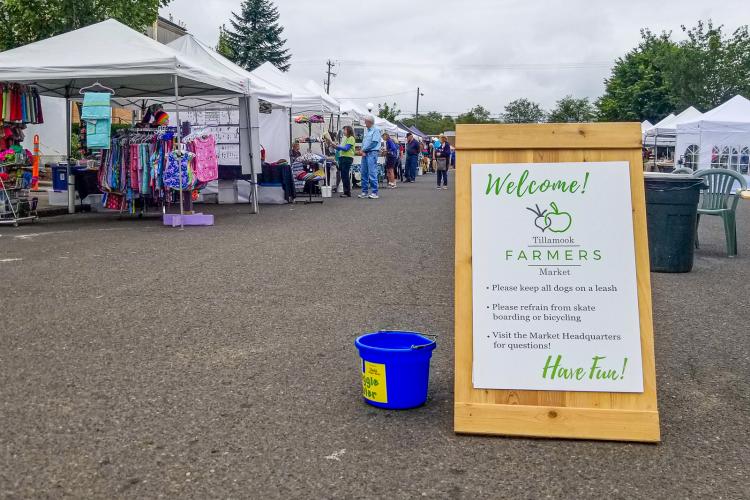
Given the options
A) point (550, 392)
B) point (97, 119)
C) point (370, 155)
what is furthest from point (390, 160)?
point (550, 392)

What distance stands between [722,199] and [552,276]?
7.45 m

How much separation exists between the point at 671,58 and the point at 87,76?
131 ft

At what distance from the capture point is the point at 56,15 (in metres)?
19.3

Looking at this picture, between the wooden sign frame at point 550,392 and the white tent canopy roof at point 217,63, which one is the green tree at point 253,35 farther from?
the wooden sign frame at point 550,392

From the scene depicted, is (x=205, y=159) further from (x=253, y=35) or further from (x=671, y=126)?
(x=253, y=35)

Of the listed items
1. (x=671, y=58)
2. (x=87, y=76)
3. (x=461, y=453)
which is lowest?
(x=461, y=453)

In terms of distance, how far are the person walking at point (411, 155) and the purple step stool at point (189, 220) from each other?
16294mm

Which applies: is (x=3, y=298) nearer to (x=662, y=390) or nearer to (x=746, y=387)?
(x=662, y=390)

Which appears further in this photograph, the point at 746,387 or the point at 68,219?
the point at 68,219

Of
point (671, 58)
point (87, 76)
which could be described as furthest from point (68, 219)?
point (671, 58)

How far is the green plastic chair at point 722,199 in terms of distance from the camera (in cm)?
1002

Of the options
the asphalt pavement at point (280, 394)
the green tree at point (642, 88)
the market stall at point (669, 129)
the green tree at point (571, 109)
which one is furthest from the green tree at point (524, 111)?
the asphalt pavement at point (280, 394)

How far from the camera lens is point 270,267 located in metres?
8.56

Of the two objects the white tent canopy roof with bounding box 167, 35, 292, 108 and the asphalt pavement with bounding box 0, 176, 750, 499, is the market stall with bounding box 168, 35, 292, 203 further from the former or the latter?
the asphalt pavement with bounding box 0, 176, 750, 499
